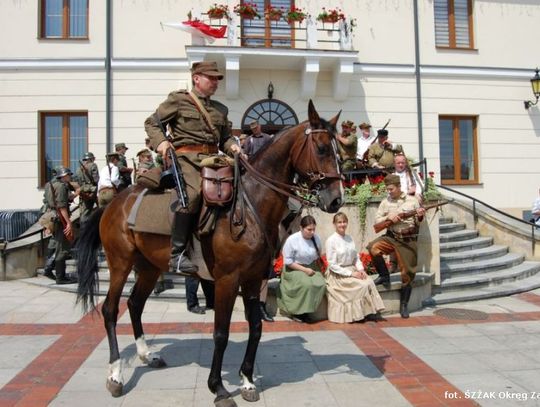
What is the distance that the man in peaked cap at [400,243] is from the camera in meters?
6.88

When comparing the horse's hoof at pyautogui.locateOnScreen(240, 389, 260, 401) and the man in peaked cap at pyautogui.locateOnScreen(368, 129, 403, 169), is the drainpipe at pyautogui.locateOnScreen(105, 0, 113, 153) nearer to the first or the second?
the man in peaked cap at pyautogui.locateOnScreen(368, 129, 403, 169)

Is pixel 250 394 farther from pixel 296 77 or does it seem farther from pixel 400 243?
pixel 296 77

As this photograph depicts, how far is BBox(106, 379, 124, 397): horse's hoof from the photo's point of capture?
405cm

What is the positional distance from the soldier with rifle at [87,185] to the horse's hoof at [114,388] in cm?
613

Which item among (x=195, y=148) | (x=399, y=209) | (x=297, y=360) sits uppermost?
(x=195, y=148)

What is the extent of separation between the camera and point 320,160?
12.2 feet

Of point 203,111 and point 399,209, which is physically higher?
point 203,111

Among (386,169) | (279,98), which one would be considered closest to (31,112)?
(279,98)

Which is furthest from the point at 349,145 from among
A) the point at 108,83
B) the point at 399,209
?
the point at 108,83

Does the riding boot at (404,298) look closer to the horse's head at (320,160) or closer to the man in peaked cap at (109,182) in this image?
the horse's head at (320,160)

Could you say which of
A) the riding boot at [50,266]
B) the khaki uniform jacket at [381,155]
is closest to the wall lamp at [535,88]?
the khaki uniform jacket at [381,155]

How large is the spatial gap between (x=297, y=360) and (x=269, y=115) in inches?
378

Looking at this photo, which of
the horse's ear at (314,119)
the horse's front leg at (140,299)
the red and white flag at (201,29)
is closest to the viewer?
the horse's ear at (314,119)

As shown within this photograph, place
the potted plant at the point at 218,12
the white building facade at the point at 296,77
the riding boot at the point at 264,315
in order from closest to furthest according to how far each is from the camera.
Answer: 1. the riding boot at the point at 264,315
2. the potted plant at the point at 218,12
3. the white building facade at the point at 296,77
